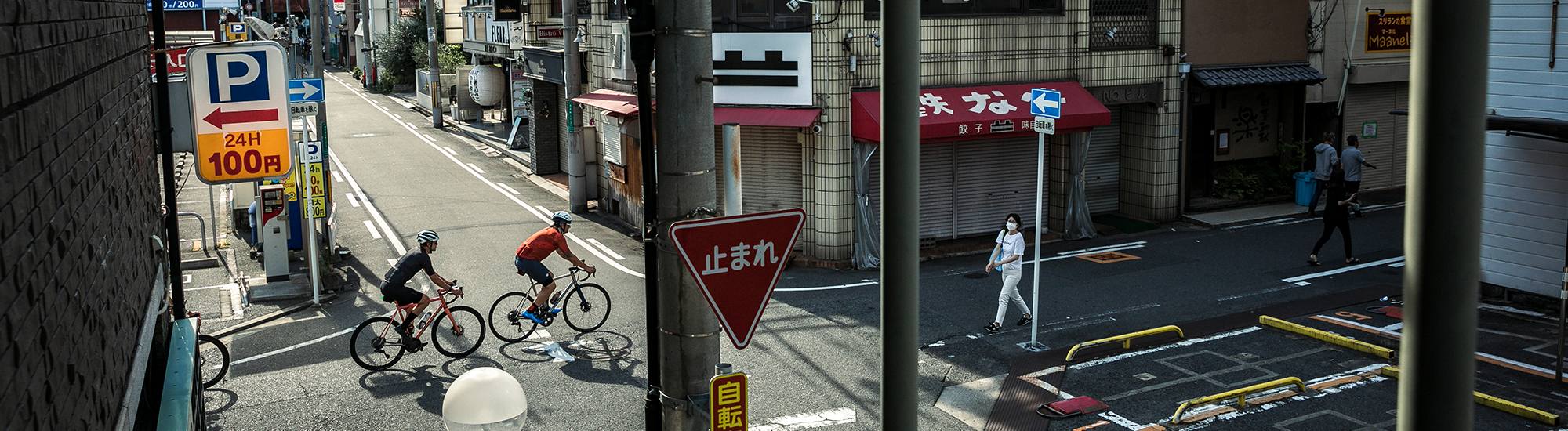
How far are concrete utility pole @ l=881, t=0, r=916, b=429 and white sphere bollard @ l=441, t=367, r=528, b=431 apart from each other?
240 cm

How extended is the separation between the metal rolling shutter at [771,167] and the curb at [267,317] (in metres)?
6.22

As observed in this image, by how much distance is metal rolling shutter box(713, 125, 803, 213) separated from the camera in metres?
19.3

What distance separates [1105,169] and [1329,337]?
9379 millimetres

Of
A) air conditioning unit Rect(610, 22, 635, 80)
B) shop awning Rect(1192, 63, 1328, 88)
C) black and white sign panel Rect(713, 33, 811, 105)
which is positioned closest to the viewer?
black and white sign panel Rect(713, 33, 811, 105)

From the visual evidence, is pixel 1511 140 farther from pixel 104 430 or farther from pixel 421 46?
pixel 421 46

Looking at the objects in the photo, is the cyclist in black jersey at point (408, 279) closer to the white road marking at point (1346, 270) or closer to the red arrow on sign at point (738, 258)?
the red arrow on sign at point (738, 258)

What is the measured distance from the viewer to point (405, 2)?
5494cm

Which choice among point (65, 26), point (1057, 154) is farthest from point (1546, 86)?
point (65, 26)

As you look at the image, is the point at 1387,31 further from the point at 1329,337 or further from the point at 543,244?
the point at 543,244

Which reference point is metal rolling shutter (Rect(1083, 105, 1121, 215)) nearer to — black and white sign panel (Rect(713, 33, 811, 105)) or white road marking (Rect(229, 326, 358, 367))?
black and white sign panel (Rect(713, 33, 811, 105))

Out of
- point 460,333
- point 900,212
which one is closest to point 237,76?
point 460,333

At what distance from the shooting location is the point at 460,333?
1330cm

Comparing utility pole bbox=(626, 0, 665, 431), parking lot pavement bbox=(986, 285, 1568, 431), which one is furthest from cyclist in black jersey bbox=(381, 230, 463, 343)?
utility pole bbox=(626, 0, 665, 431)

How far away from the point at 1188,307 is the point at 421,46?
4067cm
